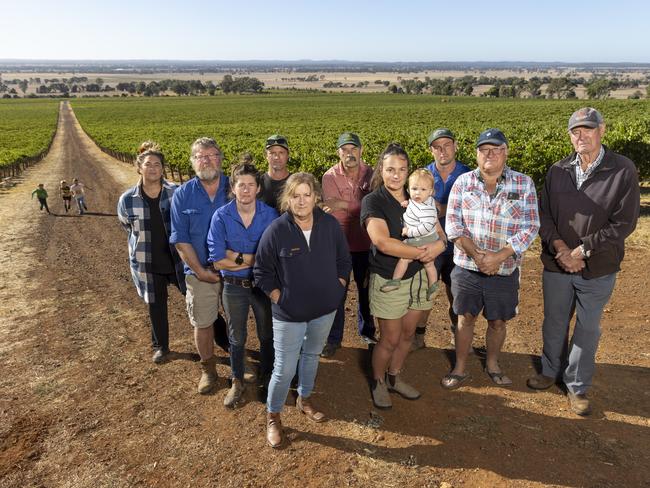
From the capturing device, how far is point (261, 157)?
798 inches

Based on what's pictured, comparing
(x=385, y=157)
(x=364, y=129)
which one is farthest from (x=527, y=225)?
(x=364, y=129)

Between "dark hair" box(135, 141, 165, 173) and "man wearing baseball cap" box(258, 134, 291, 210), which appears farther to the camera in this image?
"man wearing baseball cap" box(258, 134, 291, 210)

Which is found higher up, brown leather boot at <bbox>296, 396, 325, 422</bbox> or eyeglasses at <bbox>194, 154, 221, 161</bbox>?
eyeglasses at <bbox>194, 154, 221, 161</bbox>

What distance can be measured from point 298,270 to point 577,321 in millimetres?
2565

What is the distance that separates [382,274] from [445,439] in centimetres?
140

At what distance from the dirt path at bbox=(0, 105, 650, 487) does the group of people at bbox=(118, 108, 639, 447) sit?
0.22 meters

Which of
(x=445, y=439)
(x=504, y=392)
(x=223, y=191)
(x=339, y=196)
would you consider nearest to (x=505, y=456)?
(x=445, y=439)

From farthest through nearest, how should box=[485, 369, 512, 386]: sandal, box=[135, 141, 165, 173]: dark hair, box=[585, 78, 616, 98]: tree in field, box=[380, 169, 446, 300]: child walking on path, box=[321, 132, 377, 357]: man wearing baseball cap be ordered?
box=[585, 78, 616, 98]: tree in field, box=[321, 132, 377, 357]: man wearing baseball cap, box=[135, 141, 165, 173]: dark hair, box=[485, 369, 512, 386]: sandal, box=[380, 169, 446, 300]: child walking on path

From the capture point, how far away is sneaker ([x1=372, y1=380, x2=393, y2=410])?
13.7ft

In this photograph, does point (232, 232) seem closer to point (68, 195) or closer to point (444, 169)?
point (444, 169)

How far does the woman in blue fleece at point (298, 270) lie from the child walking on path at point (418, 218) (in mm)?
485

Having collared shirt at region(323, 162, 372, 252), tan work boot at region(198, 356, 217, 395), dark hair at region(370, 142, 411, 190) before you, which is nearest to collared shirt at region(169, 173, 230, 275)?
tan work boot at region(198, 356, 217, 395)

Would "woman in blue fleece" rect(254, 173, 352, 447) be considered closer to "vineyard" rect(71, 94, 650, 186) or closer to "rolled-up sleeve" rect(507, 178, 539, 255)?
"rolled-up sleeve" rect(507, 178, 539, 255)

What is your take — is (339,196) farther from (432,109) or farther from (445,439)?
(432,109)
